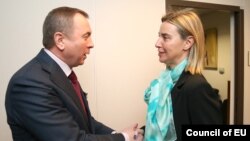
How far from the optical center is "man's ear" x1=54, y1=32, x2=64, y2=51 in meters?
1.26

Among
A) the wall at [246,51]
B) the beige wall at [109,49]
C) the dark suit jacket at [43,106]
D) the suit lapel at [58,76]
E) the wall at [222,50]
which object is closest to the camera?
the dark suit jacket at [43,106]

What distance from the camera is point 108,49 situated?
7.04 ft

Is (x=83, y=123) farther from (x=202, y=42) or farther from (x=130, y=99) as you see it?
(x=130, y=99)

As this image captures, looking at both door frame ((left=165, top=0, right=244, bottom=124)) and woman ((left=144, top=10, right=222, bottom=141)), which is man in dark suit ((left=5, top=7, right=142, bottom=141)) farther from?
door frame ((left=165, top=0, right=244, bottom=124))

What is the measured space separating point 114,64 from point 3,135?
38.9 inches

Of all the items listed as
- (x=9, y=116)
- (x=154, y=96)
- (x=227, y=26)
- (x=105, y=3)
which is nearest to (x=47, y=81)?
(x=9, y=116)

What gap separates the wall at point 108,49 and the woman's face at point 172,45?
32.0 inches

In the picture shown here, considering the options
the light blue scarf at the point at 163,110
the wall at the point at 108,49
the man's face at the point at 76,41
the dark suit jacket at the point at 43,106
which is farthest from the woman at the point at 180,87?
the wall at the point at 108,49

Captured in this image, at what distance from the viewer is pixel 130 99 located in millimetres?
2266

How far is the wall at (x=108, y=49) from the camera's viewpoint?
1822mm

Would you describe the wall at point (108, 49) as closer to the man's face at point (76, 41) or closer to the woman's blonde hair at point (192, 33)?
the man's face at point (76, 41)

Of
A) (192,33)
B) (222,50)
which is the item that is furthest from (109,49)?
(222,50)

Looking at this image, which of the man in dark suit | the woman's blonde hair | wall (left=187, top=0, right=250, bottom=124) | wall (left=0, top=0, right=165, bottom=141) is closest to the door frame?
wall (left=187, top=0, right=250, bottom=124)

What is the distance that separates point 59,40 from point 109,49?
2.96 ft
